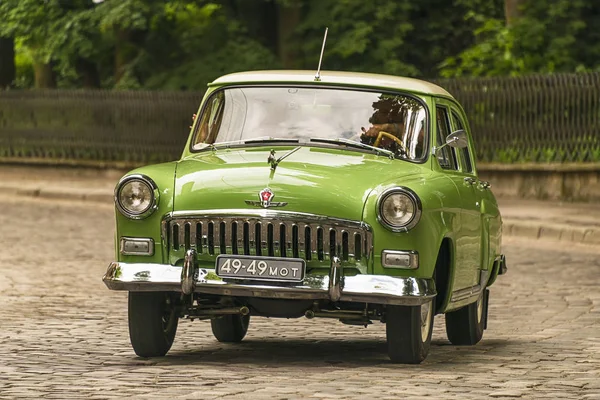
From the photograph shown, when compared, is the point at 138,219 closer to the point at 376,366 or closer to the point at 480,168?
the point at 376,366

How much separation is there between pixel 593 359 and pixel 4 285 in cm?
640

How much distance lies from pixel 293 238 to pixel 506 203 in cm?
1741

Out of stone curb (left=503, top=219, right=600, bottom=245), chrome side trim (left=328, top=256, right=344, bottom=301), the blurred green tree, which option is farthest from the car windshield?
the blurred green tree

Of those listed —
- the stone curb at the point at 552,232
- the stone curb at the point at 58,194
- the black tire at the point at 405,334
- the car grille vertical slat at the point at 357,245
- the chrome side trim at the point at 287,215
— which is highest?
the chrome side trim at the point at 287,215

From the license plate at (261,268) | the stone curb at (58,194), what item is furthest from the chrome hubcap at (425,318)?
the stone curb at (58,194)

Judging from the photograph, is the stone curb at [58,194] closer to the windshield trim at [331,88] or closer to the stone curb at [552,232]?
the stone curb at [552,232]

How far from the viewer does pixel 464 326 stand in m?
11.1

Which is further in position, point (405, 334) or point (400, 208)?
point (405, 334)

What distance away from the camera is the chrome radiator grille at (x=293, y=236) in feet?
29.7

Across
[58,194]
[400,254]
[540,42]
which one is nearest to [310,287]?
[400,254]

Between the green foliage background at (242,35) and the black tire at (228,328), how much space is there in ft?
72.2

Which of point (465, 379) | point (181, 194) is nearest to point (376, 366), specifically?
point (465, 379)

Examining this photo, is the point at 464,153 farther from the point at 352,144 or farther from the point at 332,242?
the point at 332,242

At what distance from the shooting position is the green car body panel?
906 centimetres
